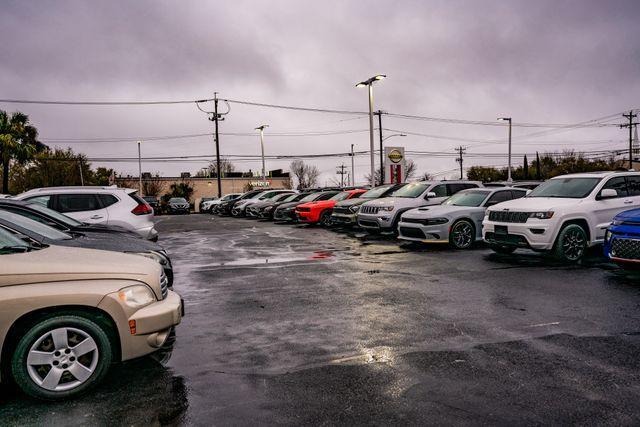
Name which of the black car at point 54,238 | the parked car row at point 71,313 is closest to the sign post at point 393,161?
the black car at point 54,238

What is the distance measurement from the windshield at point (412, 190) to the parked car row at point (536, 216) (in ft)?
0.42

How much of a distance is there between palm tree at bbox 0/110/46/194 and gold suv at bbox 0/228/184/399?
91.7ft

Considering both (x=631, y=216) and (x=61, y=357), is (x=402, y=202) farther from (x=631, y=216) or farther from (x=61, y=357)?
(x=61, y=357)

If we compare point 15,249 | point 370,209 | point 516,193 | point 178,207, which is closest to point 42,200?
point 15,249

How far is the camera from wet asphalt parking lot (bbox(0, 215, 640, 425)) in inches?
126

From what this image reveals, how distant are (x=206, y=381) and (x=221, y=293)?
10.8 feet

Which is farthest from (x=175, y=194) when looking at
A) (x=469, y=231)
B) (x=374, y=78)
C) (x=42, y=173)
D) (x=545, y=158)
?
(x=545, y=158)

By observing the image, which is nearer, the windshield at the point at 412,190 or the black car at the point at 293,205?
the windshield at the point at 412,190

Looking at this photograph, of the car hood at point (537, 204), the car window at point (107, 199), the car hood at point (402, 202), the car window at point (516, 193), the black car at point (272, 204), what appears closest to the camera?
the car hood at point (537, 204)

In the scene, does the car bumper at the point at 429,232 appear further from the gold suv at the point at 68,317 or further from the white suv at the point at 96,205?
the gold suv at the point at 68,317

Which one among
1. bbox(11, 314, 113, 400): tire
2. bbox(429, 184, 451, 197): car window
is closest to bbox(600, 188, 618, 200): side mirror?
bbox(429, 184, 451, 197): car window

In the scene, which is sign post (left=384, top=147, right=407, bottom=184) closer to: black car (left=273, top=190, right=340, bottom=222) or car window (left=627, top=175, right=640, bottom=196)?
black car (left=273, top=190, right=340, bottom=222)

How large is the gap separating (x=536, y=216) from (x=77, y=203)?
935cm

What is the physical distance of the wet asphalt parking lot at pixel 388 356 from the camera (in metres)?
3.21
